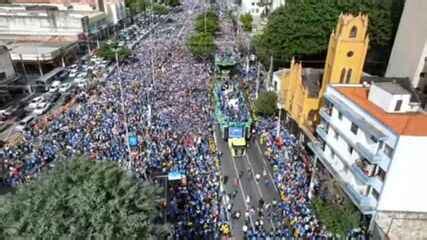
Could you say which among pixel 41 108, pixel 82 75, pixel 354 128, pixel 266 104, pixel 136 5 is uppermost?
pixel 354 128

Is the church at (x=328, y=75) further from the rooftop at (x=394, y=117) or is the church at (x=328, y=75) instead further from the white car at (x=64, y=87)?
the white car at (x=64, y=87)

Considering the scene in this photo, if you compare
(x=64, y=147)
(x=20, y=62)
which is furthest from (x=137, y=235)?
(x=20, y=62)

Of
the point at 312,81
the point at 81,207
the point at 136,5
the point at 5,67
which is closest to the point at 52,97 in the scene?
the point at 5,67

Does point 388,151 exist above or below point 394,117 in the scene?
below

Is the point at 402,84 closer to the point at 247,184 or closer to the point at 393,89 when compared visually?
the point at 393,89

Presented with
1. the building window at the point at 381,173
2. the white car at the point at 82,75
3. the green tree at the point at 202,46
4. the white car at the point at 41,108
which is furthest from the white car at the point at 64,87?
the building window at the point at 381,173

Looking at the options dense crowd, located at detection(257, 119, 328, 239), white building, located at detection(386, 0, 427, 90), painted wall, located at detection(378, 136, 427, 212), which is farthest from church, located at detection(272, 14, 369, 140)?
painted wall, located at detection(378, 136, 427, 212)

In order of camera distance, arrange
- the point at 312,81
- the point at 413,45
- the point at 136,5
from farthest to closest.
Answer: the point at 136,5 → the point at 312,81 → the point at 413,45
